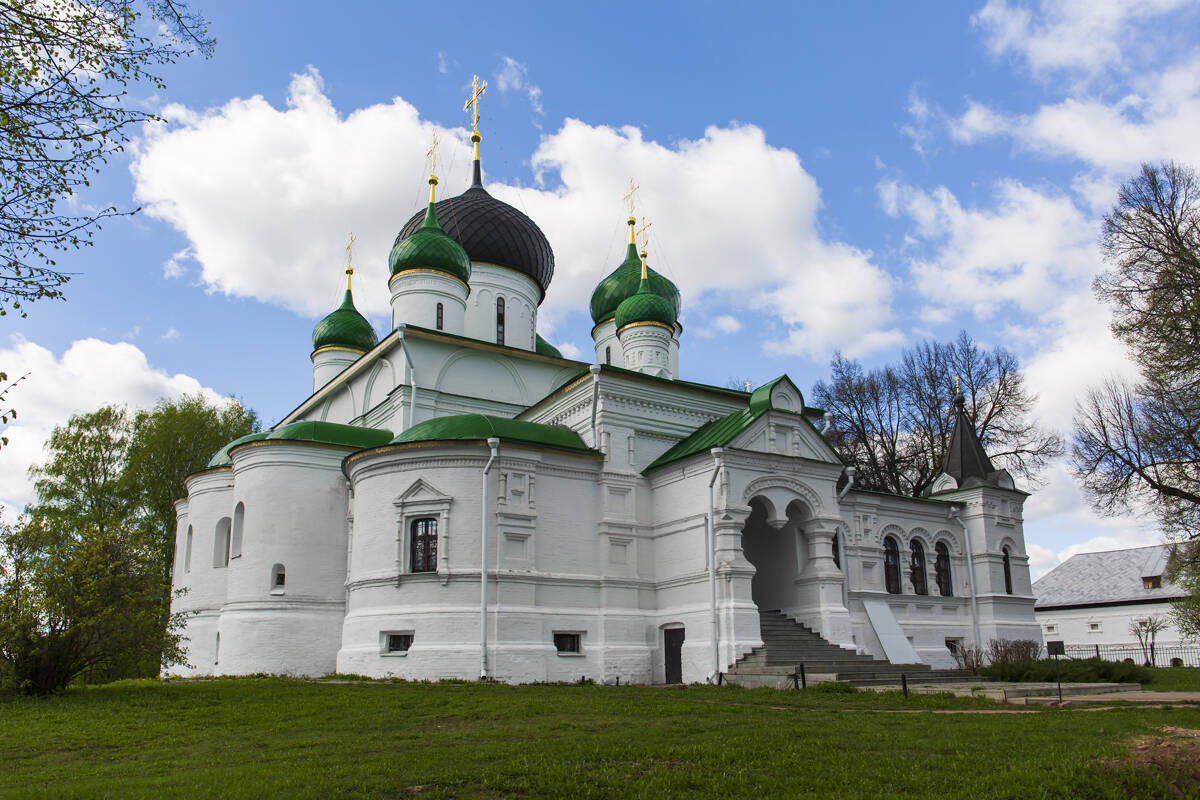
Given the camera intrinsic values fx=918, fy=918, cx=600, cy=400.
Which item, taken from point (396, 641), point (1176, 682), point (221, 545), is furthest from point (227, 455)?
point (1176, 682)

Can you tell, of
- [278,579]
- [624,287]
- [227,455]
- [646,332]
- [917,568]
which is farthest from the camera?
[624,287]

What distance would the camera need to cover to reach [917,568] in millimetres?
24562

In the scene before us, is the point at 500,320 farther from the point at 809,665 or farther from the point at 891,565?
the point at 809,665

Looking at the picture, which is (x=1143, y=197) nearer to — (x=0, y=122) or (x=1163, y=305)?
(x=1163, y=305)

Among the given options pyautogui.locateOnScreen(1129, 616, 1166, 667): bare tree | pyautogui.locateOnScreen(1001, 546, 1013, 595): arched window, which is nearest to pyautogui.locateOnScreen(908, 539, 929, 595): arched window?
pyautogui.locateOnScreen(1001, 546, 1013, 595): arched window

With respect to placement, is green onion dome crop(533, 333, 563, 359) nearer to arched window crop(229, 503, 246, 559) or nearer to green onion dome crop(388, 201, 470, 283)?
green onion dome crop(388, 201, 470, 283)

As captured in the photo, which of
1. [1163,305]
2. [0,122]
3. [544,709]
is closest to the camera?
[0,122]

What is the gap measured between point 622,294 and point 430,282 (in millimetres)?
7954

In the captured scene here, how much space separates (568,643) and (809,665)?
15.9 ft

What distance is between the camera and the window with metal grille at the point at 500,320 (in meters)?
26.5

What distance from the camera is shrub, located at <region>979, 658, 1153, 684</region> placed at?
16.5 m

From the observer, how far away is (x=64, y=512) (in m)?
29.7

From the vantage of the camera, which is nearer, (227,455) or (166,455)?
(227,455)

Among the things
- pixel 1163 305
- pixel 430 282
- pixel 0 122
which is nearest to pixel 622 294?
pixel 430 282
